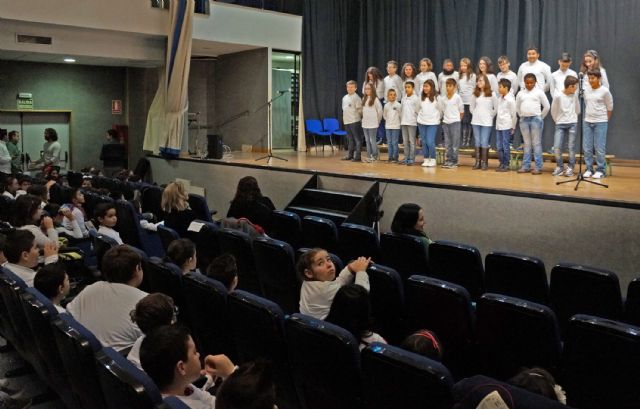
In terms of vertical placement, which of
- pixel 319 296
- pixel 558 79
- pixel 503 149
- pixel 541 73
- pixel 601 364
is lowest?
pixel 601 364

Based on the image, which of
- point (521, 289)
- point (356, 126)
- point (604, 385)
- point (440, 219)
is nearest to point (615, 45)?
point (356, 126)

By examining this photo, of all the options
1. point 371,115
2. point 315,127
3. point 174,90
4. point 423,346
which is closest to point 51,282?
point 423,346

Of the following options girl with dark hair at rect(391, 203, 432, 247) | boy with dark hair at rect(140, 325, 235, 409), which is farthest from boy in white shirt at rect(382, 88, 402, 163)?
boy with dark hair at rect(140, 325, 235, 409)

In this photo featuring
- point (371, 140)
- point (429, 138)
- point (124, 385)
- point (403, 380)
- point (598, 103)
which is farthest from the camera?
point (371, 140)

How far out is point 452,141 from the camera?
27.6 ft

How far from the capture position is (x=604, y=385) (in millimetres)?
2463

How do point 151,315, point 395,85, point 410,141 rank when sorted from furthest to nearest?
point 395,85, point 410,141, point 151,315

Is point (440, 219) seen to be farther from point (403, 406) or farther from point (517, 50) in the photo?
point (517, 50)

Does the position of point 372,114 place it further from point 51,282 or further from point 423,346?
point 423,346

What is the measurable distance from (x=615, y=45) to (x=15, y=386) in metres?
9.26

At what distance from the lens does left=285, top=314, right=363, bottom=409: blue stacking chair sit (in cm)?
235

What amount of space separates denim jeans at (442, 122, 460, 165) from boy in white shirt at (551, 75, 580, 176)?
1416 millimetres

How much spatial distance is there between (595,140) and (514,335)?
490 centimetres

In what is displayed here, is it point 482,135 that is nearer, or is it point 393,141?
point 482,135
